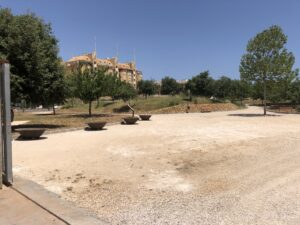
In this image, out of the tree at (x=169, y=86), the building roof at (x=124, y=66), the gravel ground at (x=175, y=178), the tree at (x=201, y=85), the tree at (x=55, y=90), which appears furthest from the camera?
the building roof at (x=124, y=66)

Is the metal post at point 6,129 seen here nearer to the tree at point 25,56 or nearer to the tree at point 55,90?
the tree at point 25,56

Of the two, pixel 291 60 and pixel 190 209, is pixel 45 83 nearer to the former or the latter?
pixel 190 209

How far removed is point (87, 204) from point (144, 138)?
9098mm

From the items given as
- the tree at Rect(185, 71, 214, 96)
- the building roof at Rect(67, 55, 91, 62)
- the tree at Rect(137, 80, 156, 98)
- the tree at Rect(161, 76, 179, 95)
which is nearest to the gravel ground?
the tree at Rect(185, 71, 214, 96)

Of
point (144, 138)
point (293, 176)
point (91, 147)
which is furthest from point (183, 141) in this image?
point (293, 176)

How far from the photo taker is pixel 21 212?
5.16m

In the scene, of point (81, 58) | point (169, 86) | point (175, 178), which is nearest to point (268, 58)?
point (175, 178)

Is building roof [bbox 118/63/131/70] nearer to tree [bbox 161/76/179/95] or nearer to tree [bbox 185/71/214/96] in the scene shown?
tree [bbox 161/76/179/95]

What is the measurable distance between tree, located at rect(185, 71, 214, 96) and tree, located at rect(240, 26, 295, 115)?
2882 cm

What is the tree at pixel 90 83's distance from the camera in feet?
112

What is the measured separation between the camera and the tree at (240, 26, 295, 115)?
32.3 meters

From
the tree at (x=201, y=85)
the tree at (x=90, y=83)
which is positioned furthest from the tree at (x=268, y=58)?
the tree at (x=201, y=85)

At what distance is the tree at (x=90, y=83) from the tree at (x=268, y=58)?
13424 millimetres

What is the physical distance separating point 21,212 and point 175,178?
11.3 feet
